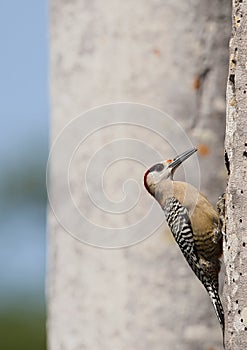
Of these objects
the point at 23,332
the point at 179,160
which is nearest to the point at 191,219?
the point at 179,160

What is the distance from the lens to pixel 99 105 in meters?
5.07

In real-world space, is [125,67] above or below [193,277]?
above

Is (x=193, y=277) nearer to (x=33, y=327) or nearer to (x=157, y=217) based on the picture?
(x=157, y=217)

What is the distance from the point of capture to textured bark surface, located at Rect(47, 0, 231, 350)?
4883mm

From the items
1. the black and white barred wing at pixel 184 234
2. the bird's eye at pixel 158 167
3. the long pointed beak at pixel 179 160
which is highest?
the bird's eye at pixel 158 167

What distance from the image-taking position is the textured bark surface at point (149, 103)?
488 cm

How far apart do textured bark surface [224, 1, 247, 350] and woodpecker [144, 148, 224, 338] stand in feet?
2.77

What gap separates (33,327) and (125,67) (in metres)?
5.31

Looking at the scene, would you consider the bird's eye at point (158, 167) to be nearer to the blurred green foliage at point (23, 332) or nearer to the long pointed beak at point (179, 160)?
the long pointed beak at point (179, 160)

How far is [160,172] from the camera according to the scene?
4.50 m

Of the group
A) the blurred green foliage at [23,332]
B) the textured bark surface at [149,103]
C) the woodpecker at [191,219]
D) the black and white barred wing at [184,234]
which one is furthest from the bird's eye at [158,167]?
the blurred green foliage at [23,332]

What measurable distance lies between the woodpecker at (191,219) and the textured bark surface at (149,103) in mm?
425

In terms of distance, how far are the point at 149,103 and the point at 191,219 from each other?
79 cm

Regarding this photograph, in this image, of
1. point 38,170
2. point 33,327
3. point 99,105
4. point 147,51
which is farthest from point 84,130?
point 38,170
